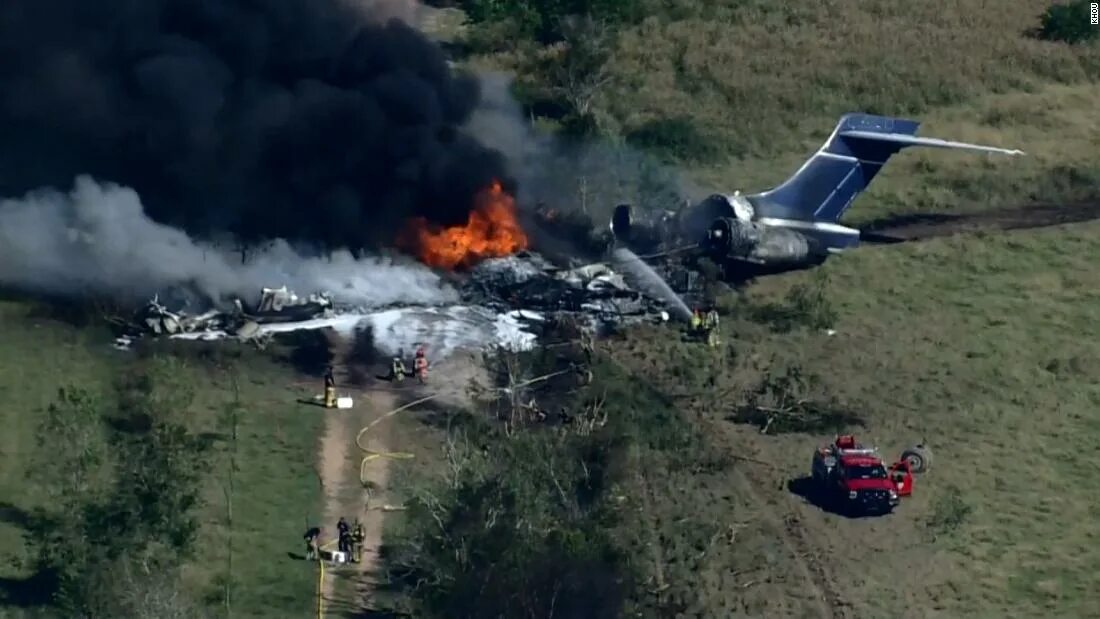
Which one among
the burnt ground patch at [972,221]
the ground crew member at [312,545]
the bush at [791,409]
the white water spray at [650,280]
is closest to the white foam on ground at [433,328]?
A: the white water spray at [650,280]

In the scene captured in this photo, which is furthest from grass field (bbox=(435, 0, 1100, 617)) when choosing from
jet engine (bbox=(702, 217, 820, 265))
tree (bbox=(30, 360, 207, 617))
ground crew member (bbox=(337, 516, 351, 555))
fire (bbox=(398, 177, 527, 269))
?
tree (bbox=(30, 360, 207, 617))

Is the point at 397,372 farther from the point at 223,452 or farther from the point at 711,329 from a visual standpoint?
the point at 711,329

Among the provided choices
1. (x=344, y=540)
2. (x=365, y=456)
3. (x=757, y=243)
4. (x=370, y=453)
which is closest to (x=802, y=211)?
(x=757, y=243)

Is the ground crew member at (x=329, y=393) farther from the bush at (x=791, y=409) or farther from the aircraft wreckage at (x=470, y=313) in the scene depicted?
the bush at (x=791, y=409)

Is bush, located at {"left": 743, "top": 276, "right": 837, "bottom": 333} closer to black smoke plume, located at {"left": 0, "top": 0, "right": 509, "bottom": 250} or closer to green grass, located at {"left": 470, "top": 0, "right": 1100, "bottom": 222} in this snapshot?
green grass, located at {"left": 470, "top": 0, "right": 1100, "bottom": 222}

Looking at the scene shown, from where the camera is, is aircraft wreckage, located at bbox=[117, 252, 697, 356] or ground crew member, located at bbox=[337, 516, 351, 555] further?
aircraft wreckage, located at bbox=[117, 252, 697, 356]

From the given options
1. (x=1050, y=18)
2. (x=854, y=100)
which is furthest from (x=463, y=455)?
(x=1050, y=18)
